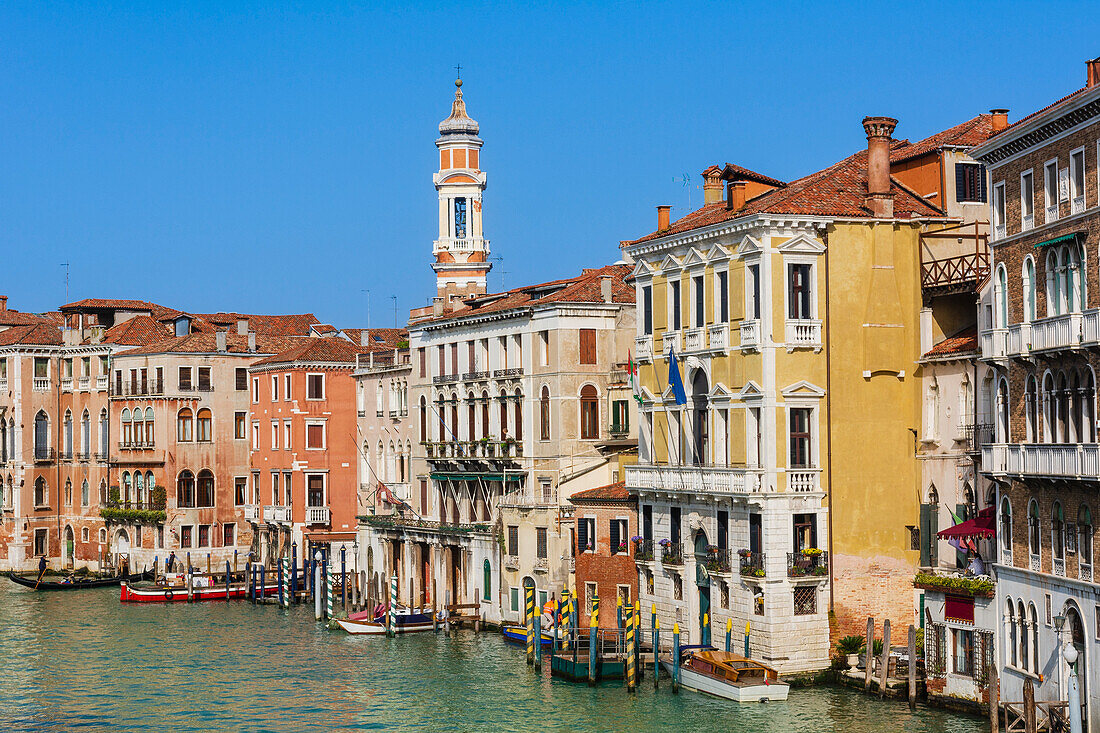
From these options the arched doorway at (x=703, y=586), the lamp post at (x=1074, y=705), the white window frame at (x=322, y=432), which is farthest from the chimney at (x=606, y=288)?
the lamp post at (x=1074, y=705)

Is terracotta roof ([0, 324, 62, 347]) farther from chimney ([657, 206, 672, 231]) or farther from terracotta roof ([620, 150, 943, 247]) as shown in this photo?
terracotta roof ([620, 150, 943, 247])

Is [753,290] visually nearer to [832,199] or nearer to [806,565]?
[832,199]

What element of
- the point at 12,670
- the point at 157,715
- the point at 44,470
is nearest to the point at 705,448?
the point at 157,715

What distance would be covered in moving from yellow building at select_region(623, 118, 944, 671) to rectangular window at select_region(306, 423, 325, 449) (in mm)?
31774

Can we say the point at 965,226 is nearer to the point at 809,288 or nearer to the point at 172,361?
the point at 809,288

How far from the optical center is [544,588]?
158ft

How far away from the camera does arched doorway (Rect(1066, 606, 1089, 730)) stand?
28.1m

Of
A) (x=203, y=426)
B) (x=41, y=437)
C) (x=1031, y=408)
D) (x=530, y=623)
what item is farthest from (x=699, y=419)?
(x=41, y=437)

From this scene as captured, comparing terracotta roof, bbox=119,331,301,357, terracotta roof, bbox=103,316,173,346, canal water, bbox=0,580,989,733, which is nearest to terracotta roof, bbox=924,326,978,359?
canal water, bbox=0,580,989,733

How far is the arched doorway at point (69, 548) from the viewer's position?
75.4m

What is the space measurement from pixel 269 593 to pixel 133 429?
1324 cm

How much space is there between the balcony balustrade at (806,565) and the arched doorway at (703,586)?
2866 millimetres

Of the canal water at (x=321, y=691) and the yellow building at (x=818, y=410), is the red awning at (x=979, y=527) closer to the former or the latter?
the yellow building at (x=818, y=410)

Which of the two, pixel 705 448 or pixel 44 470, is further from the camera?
pixel 44 470
